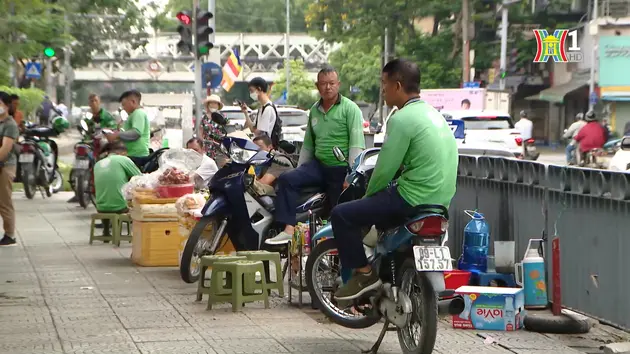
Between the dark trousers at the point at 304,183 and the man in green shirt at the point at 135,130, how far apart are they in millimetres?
5436

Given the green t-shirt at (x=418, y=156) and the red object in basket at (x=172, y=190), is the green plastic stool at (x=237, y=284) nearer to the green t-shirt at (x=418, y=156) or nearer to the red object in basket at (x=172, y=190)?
the green t-shirt at (x=418, y=156)

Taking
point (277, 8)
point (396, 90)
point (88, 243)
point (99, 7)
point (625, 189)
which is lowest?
point (88, 243)

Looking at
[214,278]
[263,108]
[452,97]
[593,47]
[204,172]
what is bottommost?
[214,278]

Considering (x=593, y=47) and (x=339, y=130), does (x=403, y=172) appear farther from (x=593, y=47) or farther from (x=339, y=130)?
(x=593, y=47)

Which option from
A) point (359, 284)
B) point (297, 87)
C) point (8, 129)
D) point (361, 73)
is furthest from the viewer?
point (297, 87)

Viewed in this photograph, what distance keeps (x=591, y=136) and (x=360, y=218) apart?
2134 cm

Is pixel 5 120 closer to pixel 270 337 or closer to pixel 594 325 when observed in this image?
pixel 270 337

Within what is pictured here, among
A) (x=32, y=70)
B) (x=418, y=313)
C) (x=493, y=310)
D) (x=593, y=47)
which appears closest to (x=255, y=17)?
(x=593, y=47)

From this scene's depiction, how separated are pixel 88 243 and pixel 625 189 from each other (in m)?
8.15

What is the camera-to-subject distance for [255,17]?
121 m

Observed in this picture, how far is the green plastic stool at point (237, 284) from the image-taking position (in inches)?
377

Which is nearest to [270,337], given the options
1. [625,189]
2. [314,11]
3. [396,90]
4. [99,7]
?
[396,90]

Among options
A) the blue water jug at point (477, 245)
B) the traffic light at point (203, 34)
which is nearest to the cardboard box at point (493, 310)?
the blue water jug at point (477, 245)

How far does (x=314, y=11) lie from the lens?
5759cm
